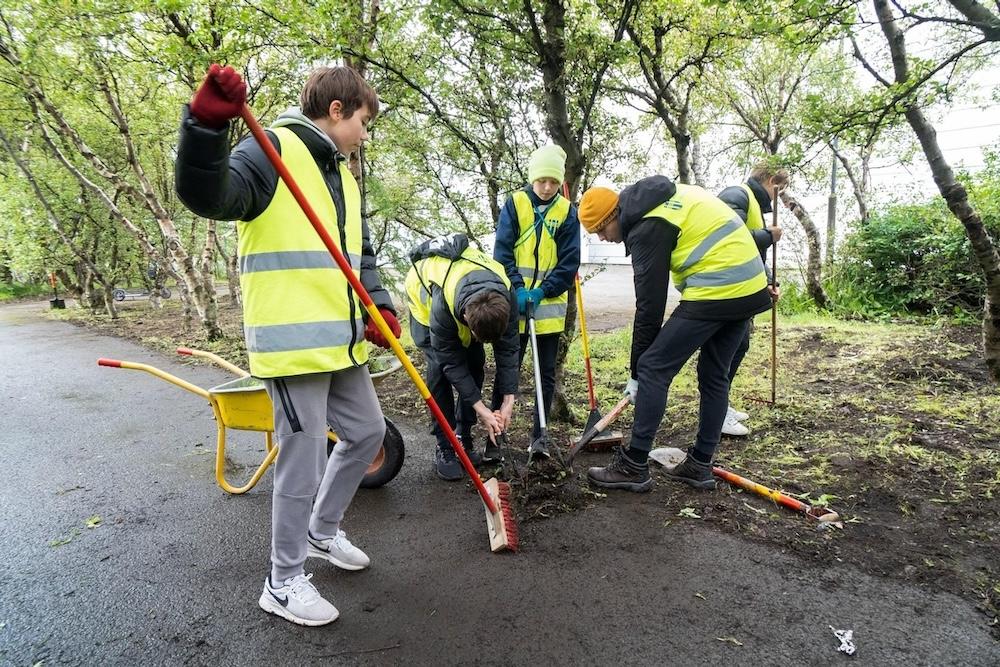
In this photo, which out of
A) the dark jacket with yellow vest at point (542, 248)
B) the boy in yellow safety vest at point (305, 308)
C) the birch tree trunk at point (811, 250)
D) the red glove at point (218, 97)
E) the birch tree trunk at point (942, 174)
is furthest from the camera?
the birch tree trunk at point (811, 250)

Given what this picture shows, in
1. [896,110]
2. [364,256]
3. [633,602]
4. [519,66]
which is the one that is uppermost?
[519,66]

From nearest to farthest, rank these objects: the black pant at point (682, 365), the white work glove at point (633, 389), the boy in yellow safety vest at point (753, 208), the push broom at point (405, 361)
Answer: the push broom at point (405, 361) → the black pant at point (682, 365) → the white work glove at point (633, 389) → the boy in yellow safety vest at point (753, 208)

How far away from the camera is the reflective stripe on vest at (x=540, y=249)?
11.6ft

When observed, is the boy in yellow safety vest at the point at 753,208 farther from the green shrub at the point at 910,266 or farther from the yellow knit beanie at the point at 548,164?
the green shrub at the point at 910,266

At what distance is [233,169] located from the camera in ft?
5.46

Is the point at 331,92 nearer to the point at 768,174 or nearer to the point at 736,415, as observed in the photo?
the point at 768,174

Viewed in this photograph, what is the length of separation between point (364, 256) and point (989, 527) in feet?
10.6

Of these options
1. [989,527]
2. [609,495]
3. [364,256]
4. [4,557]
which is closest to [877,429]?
[989,527]

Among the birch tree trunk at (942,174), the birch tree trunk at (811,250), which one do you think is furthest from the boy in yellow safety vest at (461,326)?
the birch tree trunk at (811,250)

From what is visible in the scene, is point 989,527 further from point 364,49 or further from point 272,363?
point 364,49

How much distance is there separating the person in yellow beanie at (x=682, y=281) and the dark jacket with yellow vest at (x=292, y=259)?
153 cm

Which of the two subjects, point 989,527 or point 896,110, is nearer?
point 989,527

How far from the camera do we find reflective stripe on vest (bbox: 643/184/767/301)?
2.81 meters

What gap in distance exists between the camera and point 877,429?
385 centimetres
